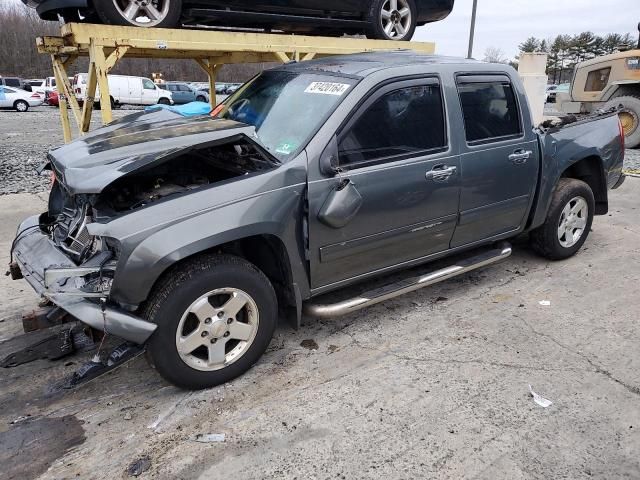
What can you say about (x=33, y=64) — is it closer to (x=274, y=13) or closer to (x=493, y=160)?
(x=274, y=13)

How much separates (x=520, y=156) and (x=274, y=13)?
358 centimetres

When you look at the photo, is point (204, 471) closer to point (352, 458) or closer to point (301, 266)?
point (352, 458)

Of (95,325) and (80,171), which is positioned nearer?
(95,325)

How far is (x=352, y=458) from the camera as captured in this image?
99.0 inches

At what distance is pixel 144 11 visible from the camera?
17.0 ft

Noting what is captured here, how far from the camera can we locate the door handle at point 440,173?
3604 mm

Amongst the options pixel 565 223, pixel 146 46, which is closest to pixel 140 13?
pixel 146 46

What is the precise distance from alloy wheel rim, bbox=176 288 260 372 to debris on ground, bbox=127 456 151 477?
551mm

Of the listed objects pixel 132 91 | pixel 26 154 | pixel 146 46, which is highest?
pixel 146 46

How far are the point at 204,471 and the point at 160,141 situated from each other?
1.89 metres

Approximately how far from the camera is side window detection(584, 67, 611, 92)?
12.6m

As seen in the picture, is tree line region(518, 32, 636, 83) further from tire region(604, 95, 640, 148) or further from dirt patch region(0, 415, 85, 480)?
dirt patch region(0, 415, 85, 480)

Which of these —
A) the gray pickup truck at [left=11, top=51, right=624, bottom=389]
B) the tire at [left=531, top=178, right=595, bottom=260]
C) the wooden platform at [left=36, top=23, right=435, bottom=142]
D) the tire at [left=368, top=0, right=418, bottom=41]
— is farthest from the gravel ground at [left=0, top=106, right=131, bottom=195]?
the tire at [left=531, top=178, right=595, bottom=260]

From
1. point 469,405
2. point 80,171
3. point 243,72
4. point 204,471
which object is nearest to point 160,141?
point 80,171
